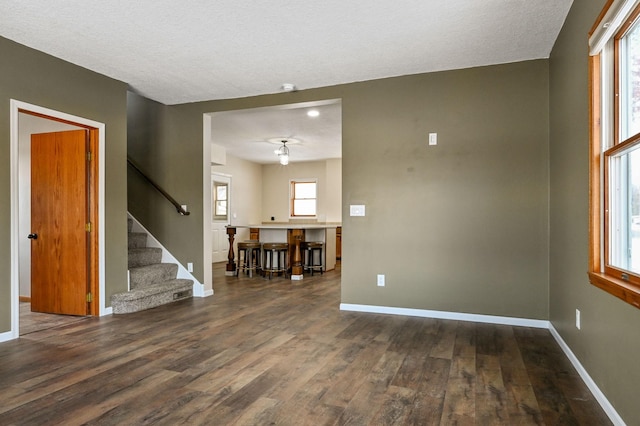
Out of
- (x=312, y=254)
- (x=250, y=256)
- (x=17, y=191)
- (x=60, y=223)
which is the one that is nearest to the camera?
(x=17, y=191)

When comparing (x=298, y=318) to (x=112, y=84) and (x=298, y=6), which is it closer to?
(x=298, y=6)

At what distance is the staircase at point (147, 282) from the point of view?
4.47 metres

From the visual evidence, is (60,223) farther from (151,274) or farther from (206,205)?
(206,205)

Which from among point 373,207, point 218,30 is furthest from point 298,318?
point 218,30

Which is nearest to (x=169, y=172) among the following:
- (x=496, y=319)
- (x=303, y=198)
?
(x=496, y=319)

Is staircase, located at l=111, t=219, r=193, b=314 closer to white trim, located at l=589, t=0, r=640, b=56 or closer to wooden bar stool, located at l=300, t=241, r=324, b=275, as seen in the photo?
wooden bar stool, located at l=300, t=241, r=324, b=275

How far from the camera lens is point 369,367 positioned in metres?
2.79

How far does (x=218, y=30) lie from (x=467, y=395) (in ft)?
10.5

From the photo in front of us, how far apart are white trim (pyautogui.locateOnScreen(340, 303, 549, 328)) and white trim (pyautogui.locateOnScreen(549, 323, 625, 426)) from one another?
0.52 m

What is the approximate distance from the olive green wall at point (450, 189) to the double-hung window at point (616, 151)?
1.58 metres

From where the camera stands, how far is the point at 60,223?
4.35 metres

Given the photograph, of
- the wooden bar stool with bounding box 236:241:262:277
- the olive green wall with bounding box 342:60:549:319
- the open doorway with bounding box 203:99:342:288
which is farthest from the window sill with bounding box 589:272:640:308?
the wooden bar stool with bounding box 236:241:262:277

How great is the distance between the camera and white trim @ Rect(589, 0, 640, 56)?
1862 mm

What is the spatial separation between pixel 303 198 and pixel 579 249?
857 cm
